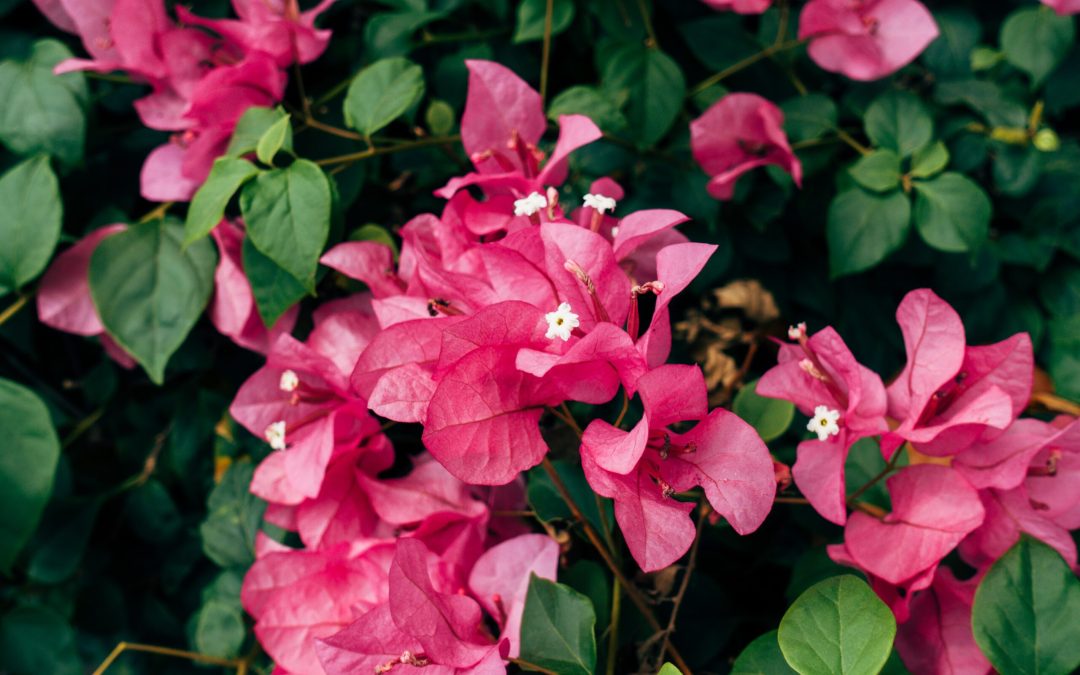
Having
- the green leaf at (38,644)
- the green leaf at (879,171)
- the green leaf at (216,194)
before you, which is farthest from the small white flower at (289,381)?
the green leaf at (879,171)

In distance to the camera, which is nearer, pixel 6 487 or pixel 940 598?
pixel 940 598

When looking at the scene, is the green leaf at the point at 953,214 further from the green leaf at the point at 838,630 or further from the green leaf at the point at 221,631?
the green leaf at the point at 221,631

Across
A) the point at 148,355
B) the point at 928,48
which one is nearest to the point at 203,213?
the point at 148,355

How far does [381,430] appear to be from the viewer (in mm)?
735

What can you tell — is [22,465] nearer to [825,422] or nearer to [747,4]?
[825,422]

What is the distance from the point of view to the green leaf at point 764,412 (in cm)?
66

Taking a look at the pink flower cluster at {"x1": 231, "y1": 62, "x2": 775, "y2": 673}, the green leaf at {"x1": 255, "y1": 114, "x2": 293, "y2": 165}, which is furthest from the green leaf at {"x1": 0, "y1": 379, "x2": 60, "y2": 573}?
the green leaf at {"x1": 255, "y1": 114, "x2": 293, "y2": 165}

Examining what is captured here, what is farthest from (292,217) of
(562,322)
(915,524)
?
(915,524)

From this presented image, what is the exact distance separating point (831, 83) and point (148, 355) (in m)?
0.79

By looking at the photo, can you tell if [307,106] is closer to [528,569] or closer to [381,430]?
[381,430]

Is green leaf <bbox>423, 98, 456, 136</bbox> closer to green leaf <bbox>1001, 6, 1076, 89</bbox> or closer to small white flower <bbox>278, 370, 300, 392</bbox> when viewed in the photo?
small white flower <bbox>278, 370, 300, 392</bbox>

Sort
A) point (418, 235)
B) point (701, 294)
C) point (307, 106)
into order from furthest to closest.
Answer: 1. point (701, 294)
2. point (307, 106)
3. point (418, 235)

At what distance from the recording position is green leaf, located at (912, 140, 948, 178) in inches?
33.0

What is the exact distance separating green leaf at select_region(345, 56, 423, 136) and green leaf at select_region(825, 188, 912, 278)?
0.43 meters
